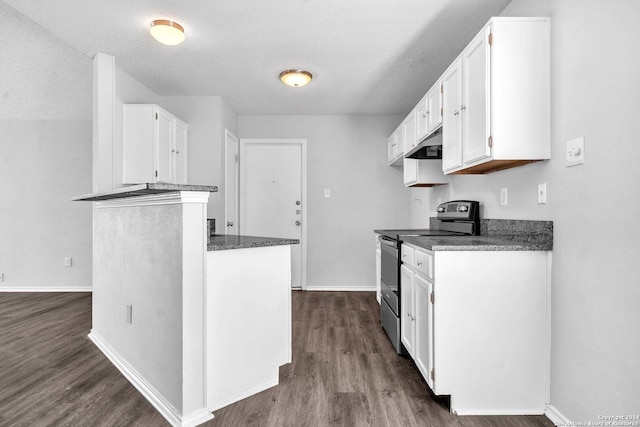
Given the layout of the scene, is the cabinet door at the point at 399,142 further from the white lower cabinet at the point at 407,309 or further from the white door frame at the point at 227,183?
the white door frame at the point at 227,183

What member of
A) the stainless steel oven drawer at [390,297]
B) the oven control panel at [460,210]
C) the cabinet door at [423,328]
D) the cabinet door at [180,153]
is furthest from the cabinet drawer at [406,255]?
the cabinet door at [180,153]

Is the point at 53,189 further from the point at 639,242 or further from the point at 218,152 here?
the point at 639,242

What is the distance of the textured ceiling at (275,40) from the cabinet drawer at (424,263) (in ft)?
5.26

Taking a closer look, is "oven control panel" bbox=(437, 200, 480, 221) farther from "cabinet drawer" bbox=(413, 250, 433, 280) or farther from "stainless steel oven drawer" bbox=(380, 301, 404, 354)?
"stainless steel oven drawer" bbox=(380, 301, 404, 354)

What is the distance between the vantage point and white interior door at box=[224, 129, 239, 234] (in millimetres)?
3994

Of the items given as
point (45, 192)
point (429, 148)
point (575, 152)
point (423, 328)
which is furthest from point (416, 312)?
point (45, 192)

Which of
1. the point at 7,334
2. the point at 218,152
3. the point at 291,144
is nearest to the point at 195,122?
the point at 218,152

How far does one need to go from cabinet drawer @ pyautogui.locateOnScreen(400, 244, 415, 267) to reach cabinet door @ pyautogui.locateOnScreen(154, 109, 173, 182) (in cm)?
239

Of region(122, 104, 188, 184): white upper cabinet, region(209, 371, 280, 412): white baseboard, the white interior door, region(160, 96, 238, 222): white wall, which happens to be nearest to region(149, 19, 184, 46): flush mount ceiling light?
region(122, 104, 188, 184): white upper cabinet

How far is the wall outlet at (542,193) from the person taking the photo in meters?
1.72

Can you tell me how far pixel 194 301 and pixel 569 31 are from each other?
2242 mm

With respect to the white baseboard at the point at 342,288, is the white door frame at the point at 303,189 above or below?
above

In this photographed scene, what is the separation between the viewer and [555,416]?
63.2 inches

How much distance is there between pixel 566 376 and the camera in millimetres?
1551
